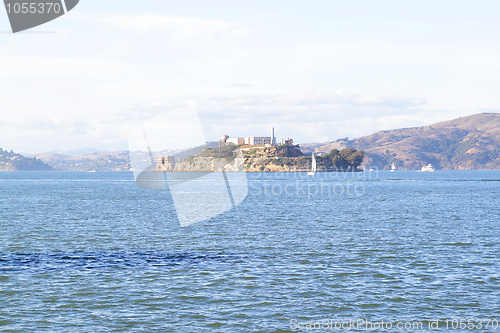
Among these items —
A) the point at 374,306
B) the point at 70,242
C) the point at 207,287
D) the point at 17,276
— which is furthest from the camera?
the point at 70,242

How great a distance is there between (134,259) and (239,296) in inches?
567

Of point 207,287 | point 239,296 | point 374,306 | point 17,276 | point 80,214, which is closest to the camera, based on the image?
point 374,306

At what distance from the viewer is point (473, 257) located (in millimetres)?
39125

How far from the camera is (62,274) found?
33.2 metres

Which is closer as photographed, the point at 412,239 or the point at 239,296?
the point at 239,296

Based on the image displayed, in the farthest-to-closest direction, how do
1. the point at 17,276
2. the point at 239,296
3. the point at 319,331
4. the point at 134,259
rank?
the point at 134,259 < the point at 17,276 < the point at 239,296 < the point at 319,331

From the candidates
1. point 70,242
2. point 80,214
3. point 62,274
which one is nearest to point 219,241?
point 70,242

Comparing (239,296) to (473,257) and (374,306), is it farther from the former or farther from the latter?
(473,257)

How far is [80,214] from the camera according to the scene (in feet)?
259

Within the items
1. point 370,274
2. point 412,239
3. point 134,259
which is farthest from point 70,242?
point 412,239

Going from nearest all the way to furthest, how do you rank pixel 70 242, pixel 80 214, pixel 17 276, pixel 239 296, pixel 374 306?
1. pixel 374 306
2. pixel 239 296
3. pixel 17 276
4. pixel 70 242
5. pixel 80 214

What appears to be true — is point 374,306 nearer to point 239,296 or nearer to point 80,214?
point 239,296

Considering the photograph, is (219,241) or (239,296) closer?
(239,296)

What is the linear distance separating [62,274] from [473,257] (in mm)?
33028
